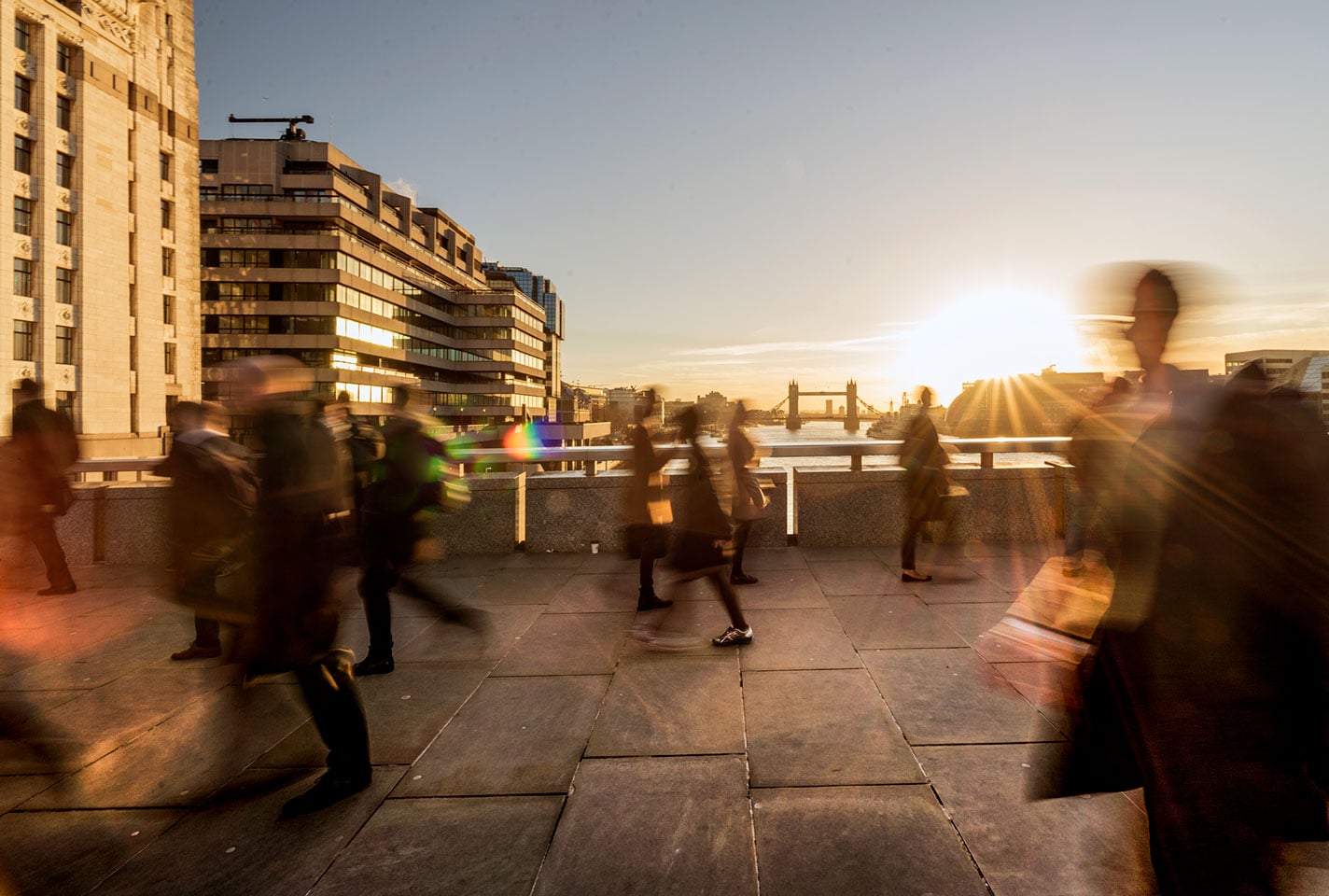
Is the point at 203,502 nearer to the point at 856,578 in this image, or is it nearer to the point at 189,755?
the point at 189,755

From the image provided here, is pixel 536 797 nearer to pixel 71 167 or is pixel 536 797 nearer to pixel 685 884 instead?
pixel 685 884

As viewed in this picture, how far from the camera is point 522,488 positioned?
829 centimetres

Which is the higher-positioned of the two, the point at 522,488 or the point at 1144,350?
the point at 1144,350

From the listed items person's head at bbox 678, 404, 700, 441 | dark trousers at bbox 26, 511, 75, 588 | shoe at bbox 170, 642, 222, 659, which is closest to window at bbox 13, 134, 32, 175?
dark trousers at bbox 26, 511, 75, 588

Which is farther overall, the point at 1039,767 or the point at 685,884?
the point at 685,884

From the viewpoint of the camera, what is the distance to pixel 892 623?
524 centimetres

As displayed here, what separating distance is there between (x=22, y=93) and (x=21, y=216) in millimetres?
7085

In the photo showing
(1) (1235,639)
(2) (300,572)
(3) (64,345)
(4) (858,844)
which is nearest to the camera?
(1) (1235,639)

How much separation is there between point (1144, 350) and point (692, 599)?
4.44 m

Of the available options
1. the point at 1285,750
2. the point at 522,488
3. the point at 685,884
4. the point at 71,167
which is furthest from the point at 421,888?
the point at 71,167

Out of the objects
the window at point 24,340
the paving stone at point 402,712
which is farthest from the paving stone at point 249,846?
the window at point 24,340

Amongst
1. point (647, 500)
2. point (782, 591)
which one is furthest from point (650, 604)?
point (782, 591)

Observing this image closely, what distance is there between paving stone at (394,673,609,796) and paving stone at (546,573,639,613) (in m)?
1.53

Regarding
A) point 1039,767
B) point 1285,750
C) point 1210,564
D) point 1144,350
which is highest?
point 1144,350
